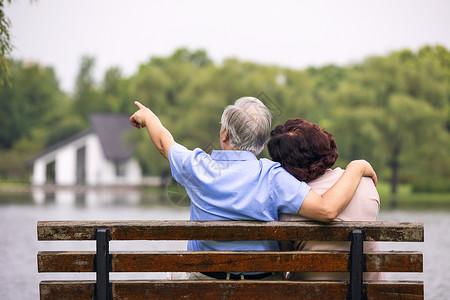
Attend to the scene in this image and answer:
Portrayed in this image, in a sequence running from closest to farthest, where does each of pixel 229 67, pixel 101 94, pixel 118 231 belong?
pixel 118 231 < pixel 229 67 < pixel 101 94

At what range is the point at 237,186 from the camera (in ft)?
11.2

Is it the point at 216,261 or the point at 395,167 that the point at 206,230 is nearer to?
the point at 216,261

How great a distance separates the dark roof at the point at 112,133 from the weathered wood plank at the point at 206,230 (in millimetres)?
53101

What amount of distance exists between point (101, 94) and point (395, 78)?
54323 millimetres

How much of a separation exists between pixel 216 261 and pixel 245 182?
0.40m

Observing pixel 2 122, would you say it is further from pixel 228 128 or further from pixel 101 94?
pixel 228 128

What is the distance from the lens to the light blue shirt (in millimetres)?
3385

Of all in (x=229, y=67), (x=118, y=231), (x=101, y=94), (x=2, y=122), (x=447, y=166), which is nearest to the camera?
(x=118, y=231)

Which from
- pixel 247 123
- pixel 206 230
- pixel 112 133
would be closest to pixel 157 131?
pixel 247 123

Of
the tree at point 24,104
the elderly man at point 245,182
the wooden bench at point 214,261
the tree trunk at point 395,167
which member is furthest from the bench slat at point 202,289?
the tree at point 24,104

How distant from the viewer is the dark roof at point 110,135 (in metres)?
59.2

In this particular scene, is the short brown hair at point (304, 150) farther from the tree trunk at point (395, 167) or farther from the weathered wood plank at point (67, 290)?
the tree trunk at point (395, 167)

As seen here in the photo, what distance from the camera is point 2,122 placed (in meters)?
80.4

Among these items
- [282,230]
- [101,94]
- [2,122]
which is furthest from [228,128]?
[101,94]
